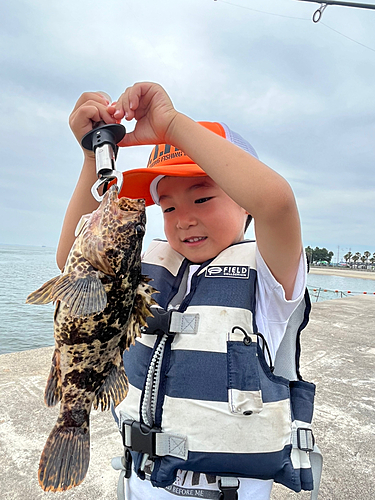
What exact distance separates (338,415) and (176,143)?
4.27m

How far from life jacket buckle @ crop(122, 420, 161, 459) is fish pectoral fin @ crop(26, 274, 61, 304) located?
2.99 feet

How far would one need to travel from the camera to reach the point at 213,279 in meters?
2.11

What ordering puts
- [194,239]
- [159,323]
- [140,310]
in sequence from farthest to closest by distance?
[194,239] < [159,323] < [140,310]

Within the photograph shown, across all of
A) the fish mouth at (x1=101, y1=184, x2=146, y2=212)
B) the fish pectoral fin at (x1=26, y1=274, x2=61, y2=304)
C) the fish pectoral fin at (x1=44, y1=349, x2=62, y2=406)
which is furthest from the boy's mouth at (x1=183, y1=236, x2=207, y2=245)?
the fish pectoral fin at (x1=44, y1=349, x2=62, y2=406)

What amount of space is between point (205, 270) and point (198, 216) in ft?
1.17

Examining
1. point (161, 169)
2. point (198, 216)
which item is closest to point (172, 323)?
point (198, 216)

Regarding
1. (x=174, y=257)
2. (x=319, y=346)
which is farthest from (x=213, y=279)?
(x=319, y=346)

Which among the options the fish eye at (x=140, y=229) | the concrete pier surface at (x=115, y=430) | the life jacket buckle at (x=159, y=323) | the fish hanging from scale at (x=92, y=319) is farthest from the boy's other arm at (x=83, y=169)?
the concrete pier surface at (x=115, y=430)

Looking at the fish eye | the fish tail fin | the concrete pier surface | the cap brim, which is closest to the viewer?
the fish tail fin

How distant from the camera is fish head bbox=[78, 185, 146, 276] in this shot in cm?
164

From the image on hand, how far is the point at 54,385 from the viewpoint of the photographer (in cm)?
169

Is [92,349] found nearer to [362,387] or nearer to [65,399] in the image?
[65,399]

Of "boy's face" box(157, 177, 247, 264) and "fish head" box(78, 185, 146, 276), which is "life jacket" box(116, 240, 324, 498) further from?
"fish head" box(78, 185, 146, 276)

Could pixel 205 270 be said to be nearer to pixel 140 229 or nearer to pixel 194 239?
pixel 194 239
